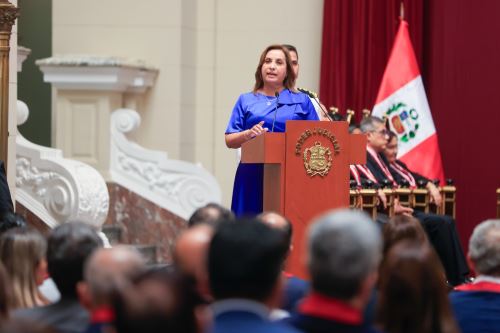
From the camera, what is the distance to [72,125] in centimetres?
1022

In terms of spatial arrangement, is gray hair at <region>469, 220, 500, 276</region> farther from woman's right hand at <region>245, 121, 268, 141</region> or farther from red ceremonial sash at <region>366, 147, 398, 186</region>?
red ceremonial sash at <region>366, 147, 398, 186</region>

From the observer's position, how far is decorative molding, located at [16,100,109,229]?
844 centimetres

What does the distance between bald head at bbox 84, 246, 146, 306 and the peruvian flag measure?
24.2ft

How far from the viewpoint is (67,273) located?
3.54 m

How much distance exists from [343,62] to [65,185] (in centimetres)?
362

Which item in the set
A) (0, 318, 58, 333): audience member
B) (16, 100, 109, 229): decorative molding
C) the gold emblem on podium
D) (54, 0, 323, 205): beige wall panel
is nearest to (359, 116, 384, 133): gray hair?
(54, 0, 323, 205): beige wall panel

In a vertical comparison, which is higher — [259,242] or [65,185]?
[259,242]

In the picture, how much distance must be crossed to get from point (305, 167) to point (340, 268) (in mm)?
3274

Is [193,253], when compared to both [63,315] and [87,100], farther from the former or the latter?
[87,100]

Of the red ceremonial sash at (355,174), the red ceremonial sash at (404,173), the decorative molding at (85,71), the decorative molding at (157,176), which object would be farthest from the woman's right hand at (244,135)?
the decorative molding at (85,71)

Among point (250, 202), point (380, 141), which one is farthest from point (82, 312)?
point (380, 141)

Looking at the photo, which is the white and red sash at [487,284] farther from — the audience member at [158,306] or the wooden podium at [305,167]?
the wooden podium at [305,167]

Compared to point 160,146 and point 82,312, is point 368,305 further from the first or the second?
point 160,146

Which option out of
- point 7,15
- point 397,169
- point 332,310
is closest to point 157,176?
point 397,169
